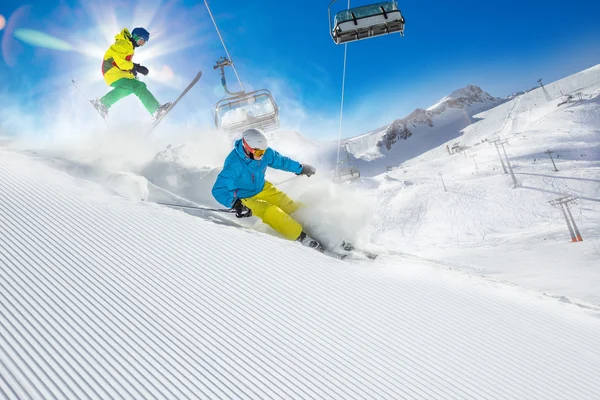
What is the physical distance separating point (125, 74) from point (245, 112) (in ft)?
8.55

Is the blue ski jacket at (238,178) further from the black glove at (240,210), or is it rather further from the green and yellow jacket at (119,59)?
the green and yellow jacket at (119,59)

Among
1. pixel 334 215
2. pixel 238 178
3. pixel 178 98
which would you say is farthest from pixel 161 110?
pixel 334 215

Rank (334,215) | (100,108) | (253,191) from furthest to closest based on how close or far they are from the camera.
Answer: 1. (100,108)
2. (253,191)
3. (334,215)

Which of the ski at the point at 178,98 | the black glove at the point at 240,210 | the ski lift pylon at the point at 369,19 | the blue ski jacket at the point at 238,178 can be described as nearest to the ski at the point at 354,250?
the black glove at the point at 240,210

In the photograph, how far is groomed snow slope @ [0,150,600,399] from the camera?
1595 millimetres

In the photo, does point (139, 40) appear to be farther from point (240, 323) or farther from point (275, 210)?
point (240, 323)

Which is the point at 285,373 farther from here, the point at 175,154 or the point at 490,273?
the point at 175,154

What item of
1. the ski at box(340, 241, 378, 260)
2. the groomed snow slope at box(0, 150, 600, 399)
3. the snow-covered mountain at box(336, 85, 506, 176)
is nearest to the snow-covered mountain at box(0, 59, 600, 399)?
the groomed snow slope at box(0, 150, 600, 399)

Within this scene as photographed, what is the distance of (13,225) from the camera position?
266cm

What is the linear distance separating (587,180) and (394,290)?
3231cm

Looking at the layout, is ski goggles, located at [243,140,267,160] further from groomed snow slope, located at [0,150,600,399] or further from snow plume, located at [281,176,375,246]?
groomed snow slope, located at [0,150,600,399]

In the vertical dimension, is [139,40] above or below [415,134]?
below

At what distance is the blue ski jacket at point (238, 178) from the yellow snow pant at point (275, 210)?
0.13 m

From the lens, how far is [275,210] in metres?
4.07
